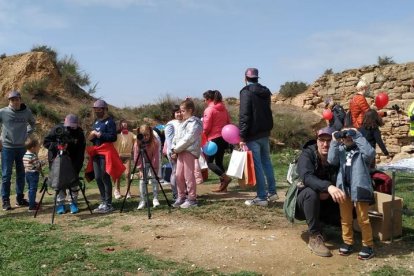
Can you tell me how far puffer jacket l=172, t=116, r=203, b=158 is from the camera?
22.3 feet

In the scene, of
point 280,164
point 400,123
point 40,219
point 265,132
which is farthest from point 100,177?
point 400,123

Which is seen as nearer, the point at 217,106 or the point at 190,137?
the point at 190,137

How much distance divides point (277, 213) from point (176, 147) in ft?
5.71

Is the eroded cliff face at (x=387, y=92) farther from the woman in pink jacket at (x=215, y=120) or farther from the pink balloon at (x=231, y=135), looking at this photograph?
the pink balloon at (x=231, y=135)

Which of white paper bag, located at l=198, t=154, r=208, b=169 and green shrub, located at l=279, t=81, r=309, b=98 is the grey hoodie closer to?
white paper bag, located at l=198, t=154, r=208, b=169

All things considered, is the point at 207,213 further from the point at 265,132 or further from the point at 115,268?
the point at 115,268

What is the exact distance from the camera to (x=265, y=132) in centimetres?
676

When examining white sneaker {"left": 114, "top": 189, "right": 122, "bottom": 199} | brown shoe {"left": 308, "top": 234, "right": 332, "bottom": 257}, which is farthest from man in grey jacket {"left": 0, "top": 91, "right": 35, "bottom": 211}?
brown shoe {"left": 308, "top": 234, "right": 332, "bottom": 257}

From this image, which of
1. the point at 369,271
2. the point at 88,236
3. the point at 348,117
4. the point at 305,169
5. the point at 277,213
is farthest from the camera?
the point at 348,117

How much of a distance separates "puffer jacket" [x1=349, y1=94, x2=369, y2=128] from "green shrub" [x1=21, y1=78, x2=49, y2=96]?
15.3m

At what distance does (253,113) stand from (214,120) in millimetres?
1682

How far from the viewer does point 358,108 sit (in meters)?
8.92

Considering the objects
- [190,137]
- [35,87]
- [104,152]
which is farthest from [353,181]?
[35,87]

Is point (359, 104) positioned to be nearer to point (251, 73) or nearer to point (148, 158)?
point (251, 73)
